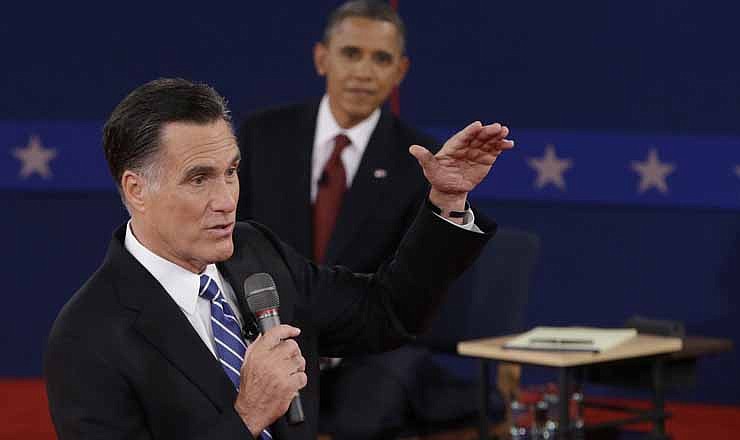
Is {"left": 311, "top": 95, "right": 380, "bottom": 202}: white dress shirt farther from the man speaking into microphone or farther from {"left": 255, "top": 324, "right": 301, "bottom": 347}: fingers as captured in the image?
{"left": 255, "top": 324, "right": 301, "bottom": 347}: fingers

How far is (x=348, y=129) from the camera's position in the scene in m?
4.21

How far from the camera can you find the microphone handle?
82.5 inches

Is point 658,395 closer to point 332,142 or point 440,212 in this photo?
point 332,142

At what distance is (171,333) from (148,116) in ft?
1.15

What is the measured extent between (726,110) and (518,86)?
3.07 ft

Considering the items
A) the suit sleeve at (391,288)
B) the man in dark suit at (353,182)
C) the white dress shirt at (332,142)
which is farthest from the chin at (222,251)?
the white dress shirt at (332,142)

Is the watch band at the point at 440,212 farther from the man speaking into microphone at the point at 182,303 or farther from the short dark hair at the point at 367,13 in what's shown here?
the short dark hair at the point at 367,13

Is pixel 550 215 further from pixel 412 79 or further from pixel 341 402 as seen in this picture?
pixel 341 402

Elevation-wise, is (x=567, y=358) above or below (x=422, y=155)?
below

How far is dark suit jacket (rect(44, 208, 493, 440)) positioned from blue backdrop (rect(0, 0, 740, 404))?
3707 mm

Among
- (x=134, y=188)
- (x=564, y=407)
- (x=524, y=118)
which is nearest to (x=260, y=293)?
(x=134, y=188)

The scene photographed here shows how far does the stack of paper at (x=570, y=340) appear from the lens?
4.04 meters

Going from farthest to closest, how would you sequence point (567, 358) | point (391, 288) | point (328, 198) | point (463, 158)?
1. point (328, 198)
2. point (567, 358)
3. point (391, 288)
4. point (463, 158)

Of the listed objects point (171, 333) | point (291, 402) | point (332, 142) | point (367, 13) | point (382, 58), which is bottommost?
point (291, 402)
